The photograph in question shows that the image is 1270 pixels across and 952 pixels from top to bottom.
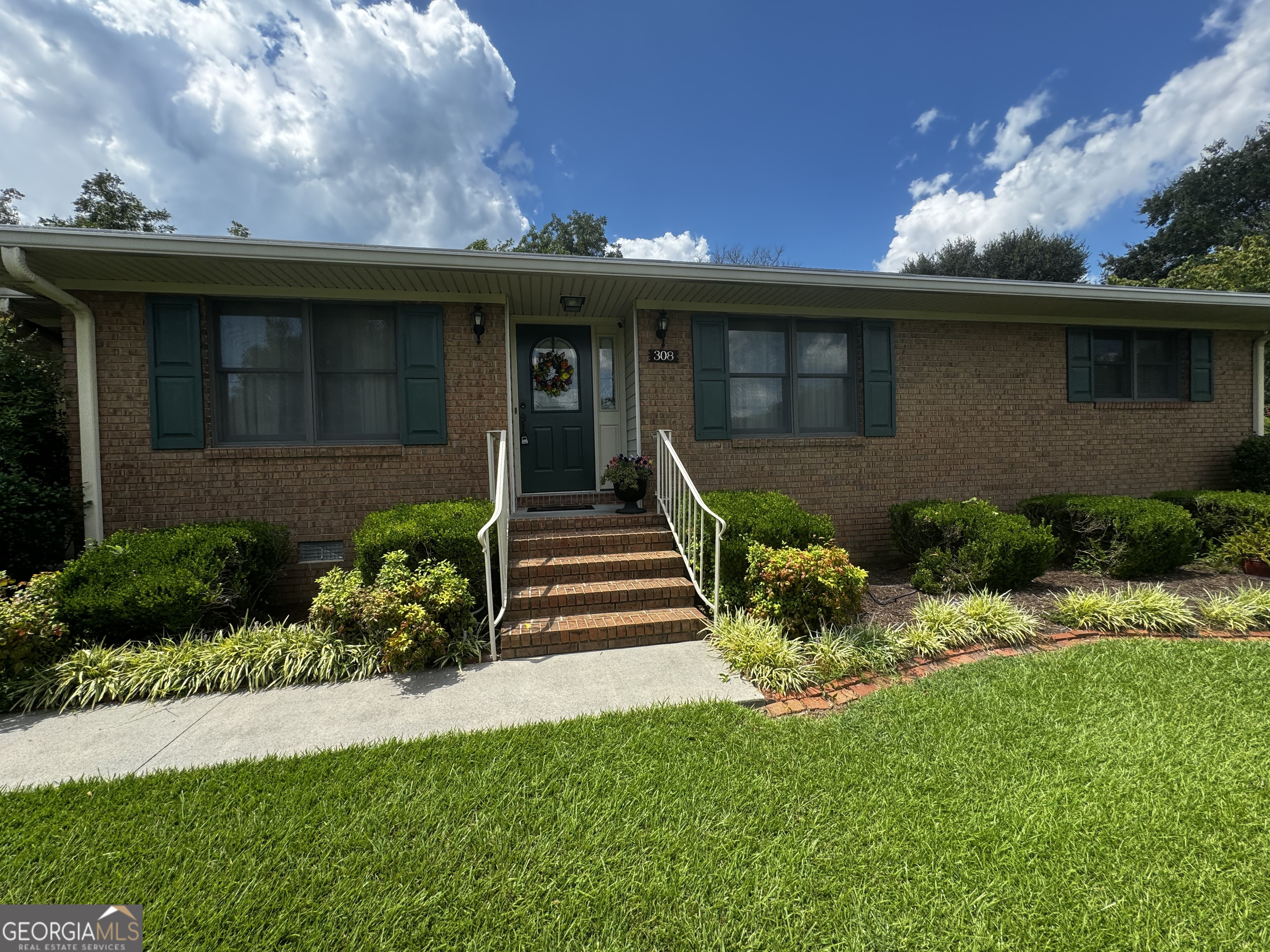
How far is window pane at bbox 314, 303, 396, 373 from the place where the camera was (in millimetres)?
5352

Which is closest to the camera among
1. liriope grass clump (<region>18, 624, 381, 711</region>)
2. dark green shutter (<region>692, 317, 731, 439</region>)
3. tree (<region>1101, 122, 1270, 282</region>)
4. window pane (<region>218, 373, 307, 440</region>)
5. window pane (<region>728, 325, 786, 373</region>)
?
liriope grass clump (<region>18, 624, 381, 711</region>)

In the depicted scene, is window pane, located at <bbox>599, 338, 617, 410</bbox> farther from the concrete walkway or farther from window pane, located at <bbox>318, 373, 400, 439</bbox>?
the concrete walkway

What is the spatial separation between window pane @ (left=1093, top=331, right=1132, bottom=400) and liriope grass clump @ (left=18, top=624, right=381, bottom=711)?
880 cm

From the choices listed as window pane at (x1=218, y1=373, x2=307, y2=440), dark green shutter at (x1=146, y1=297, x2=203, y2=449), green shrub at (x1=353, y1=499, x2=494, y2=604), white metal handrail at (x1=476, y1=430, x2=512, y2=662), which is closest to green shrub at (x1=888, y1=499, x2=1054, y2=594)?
white metal handrail at (x1=476, y1=430, x2=512, y2=662)

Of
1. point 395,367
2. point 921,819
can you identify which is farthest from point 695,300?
point 921,819

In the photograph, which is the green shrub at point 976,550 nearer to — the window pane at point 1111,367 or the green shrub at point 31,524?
the window pane at point 1111,367

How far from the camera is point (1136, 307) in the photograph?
248 inches

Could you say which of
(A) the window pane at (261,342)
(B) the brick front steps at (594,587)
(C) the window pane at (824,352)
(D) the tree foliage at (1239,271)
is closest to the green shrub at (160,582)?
(A) the window pane at (261,342)

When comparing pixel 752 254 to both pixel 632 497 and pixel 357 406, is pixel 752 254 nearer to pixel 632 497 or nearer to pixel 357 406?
pixel 632 497

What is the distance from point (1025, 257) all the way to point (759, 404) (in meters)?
17.3

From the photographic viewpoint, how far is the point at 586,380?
645cm

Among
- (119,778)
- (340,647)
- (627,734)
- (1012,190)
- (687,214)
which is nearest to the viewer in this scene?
(119,778)

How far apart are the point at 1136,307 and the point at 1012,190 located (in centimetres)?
1565

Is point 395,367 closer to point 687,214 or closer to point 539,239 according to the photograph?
point 687,214
